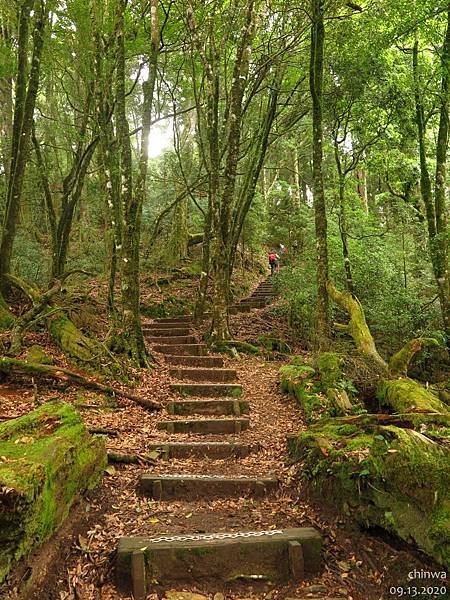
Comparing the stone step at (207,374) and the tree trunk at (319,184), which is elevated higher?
the tree trunk at (319,184)

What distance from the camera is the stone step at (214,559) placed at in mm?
3047

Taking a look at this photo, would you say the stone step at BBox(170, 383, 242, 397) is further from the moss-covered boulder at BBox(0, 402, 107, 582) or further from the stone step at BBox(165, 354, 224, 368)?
the moss-covered boulder at BBox(0, 402, 107, 582)

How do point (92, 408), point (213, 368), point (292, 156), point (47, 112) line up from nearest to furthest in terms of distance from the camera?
point (92, 408) < point (213, 368) < point (47, 112) < point (292, 156)

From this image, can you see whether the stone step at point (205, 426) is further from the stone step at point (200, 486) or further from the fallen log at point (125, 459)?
the stone step at point (200, 486)

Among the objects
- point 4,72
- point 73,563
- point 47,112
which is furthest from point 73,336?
point 47,112

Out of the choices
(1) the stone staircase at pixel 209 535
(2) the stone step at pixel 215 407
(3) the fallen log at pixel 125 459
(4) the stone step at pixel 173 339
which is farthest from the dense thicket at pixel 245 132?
(3) the fallen log at pixel 125 459

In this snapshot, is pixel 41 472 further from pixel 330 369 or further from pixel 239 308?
pixel 239 308

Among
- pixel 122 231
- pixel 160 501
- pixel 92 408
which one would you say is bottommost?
pixel 160 501

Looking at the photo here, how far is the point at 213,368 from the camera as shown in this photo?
30.2 feet

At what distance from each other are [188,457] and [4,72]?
10.6 meters

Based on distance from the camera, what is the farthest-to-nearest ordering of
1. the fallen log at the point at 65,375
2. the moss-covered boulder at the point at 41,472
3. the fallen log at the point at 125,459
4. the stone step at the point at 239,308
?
the stone step at the point at 239,308, the fallen log at the point at 65,375, the fallen log at the point at 125,459, the moss-covered boulder at the point at 41,472

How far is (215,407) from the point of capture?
7.12m

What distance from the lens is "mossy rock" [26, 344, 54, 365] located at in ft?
22.8

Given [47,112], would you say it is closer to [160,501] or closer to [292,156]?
[292,156]
